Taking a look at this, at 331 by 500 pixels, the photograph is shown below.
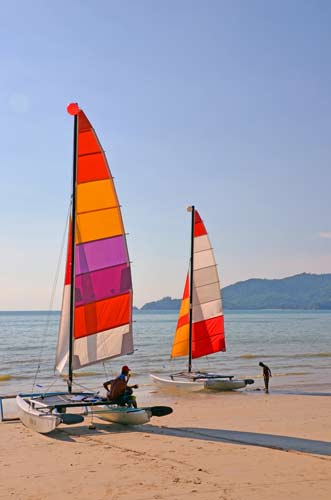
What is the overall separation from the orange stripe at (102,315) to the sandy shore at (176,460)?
1913mm

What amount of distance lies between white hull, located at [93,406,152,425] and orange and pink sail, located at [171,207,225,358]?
1027 cm

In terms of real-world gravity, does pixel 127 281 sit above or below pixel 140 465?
above

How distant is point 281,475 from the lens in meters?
7.79

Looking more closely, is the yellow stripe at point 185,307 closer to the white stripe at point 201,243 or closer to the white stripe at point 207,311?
the white stripe at point 207,311

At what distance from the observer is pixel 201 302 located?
877 inches

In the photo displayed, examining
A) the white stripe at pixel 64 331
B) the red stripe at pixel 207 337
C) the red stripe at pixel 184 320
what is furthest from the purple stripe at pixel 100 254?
the red stripe at pixel 207 337

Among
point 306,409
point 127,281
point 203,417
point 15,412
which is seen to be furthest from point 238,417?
point 15,412

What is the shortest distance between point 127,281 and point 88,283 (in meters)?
0.88

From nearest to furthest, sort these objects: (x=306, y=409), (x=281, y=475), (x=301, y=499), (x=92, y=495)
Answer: (x=301, y=499), (x=92, y=495), (x=281, y=475), (x=306, y=409)

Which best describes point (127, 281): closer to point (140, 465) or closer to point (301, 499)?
point (140, 465)

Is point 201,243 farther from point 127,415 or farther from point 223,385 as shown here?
point 127,415

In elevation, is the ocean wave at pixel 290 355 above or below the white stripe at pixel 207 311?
below

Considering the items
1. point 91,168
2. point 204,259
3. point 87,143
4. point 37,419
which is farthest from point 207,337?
point 37,419

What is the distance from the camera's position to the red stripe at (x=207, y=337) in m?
22.2
